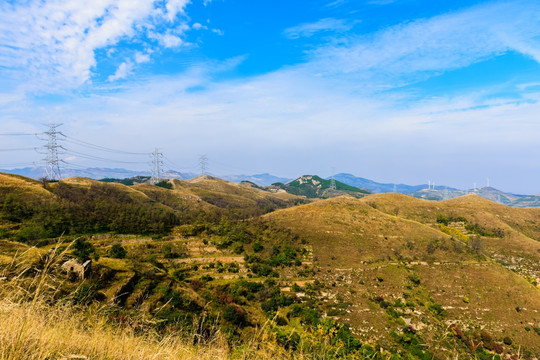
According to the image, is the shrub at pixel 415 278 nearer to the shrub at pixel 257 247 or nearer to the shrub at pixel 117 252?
Answer: the shrub at pixel 257 247

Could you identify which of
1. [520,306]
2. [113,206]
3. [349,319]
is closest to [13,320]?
[349,319]

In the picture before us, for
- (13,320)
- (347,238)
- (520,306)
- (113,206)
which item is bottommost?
(520,306)

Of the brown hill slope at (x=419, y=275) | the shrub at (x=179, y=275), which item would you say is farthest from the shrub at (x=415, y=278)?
the shrub at (x=179, y=275)

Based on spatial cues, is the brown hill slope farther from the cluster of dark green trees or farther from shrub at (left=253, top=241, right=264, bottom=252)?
the cluster of dark green trees

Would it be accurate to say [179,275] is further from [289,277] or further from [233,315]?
[289,277]

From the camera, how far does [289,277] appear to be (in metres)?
40.6

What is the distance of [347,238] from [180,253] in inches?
1348

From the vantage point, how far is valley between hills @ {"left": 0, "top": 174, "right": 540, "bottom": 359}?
33.0 ft

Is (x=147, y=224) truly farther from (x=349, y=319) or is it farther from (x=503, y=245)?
(x=503, y=245)

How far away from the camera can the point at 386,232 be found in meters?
57.2

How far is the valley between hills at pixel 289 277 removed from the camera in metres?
10.1

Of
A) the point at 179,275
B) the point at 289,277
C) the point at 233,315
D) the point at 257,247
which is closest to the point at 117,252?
the point at 179,275

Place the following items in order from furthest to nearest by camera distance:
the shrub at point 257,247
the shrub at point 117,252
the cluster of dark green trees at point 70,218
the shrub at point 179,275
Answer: the shrub at point 257,247 < the cluster of dark green trees at point 70,218 < the shrub at point 117,252 < the shrub at point 179,275

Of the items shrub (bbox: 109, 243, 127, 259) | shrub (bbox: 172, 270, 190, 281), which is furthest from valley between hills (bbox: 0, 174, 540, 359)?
shrub (bbox: 172, 270, 190, 281)
